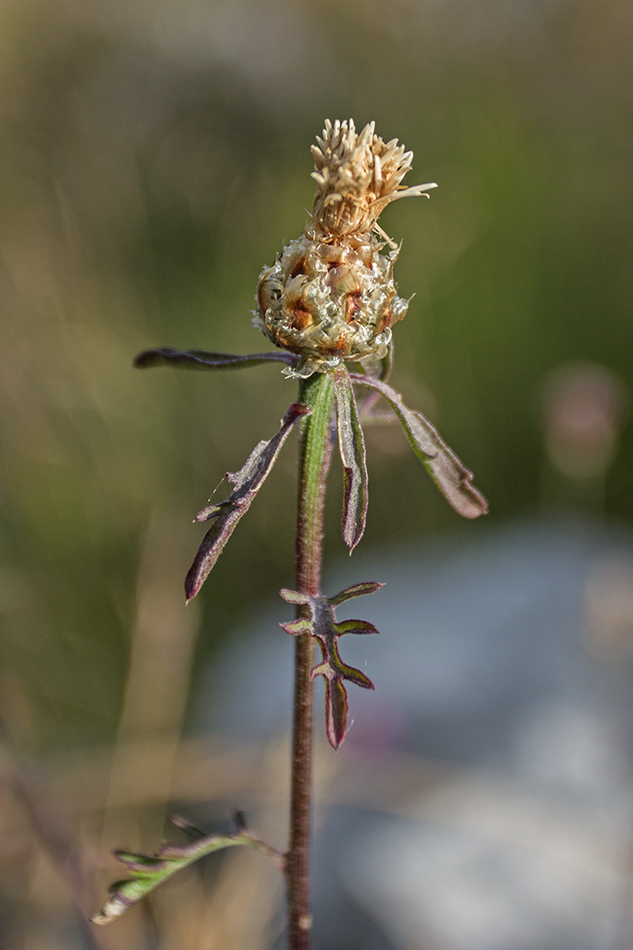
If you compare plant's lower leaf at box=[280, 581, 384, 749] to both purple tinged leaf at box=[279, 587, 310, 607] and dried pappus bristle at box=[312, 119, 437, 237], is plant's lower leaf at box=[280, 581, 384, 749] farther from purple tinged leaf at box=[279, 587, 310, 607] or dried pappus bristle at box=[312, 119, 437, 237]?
dried pappus bristle at box=[312, 119, 437, 237]

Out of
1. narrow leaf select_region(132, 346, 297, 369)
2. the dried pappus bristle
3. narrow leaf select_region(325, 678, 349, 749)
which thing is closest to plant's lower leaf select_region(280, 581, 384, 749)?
narrow leaf select_region(325, 678, 349, 749)

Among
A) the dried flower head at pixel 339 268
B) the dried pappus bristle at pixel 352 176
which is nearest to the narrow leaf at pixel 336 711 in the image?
the dried flower head at pixel 339 268

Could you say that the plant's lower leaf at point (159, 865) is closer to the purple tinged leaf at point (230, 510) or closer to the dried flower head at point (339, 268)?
the purple tinged leaf at point (230, 510)

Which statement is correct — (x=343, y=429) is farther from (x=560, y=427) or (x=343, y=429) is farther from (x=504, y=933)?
(x=560, y=427)

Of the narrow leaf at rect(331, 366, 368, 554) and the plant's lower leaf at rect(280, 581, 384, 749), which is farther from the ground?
the narrow leaf at rect(331, 366, 368, 554)

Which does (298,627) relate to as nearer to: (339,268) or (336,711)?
(336,711)

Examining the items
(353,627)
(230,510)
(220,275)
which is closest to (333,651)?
(353,627)
